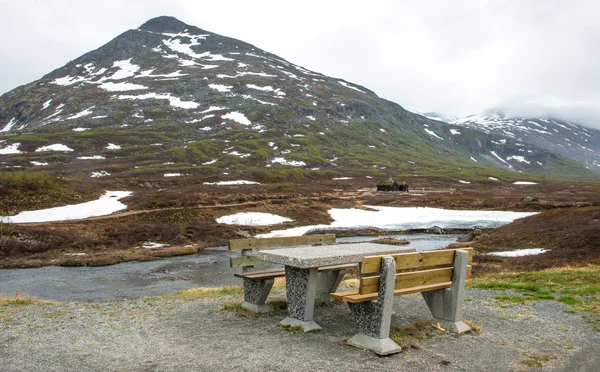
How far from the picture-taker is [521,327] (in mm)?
11766

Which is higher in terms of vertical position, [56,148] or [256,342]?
[56,148]

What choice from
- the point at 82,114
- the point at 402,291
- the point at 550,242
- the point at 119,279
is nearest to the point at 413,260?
the point at 402,291

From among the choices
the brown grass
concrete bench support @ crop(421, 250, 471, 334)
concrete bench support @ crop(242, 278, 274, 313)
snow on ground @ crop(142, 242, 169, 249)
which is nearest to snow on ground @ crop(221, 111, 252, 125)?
snow on ground @ crop(142, 242, 169, 249)

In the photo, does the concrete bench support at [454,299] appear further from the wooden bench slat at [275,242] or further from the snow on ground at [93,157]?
the snow on ground at [93,157]

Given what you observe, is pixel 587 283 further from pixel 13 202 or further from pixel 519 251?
pixel 13 202

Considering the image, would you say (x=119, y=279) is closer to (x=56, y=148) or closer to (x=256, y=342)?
(x=256, y=342)

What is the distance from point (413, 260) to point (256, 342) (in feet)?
12.4

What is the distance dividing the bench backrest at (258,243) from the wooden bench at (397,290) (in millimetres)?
4605

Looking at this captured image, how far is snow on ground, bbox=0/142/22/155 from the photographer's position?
122500mm

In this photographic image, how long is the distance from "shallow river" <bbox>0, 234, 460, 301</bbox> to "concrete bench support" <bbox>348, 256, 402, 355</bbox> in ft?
51.5

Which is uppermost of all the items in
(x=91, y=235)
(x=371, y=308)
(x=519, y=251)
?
(x=371, y=308)

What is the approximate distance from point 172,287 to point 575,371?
2026 cm

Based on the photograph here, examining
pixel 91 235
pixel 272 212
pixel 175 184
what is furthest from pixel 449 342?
pixel 175 184

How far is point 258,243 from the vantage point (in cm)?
1477
